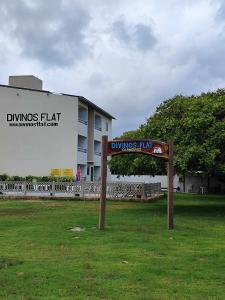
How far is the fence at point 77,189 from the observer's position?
102 ft

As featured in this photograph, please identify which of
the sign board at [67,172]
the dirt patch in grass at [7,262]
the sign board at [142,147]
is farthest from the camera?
the sign board at [67,172]

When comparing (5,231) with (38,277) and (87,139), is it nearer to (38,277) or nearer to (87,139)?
(38,277)

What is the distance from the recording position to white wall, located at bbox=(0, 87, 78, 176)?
45.3 m

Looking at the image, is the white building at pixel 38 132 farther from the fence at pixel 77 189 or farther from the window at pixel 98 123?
the fence at pixel 77 189

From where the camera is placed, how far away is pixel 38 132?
45.6m

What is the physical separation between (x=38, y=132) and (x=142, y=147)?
30.7 metres

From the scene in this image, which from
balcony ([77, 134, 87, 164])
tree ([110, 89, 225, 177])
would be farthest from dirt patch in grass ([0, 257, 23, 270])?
balcony ([77, 134, 87, 164])

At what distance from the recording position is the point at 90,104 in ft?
162

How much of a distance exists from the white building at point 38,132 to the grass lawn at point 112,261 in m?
28.7

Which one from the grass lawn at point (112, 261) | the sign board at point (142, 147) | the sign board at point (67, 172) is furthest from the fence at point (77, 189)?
the sign board at point (142, 147)

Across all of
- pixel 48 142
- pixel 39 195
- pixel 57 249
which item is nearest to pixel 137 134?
pixel 39 195

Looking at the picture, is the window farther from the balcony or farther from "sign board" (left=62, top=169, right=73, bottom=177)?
"sign board" (left=62, top=169, right=73, bottom=177)

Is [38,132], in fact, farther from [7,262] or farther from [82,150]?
[7,262]

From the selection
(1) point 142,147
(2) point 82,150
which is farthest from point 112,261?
(2) point 82,150
